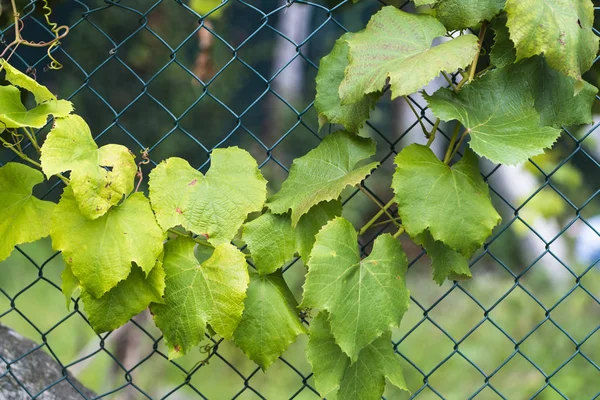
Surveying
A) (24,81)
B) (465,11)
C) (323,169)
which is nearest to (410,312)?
(323,169)

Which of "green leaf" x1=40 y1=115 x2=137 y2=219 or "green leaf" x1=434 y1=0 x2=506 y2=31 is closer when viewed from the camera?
"green leaf" x1=40 y1=115 x2=137 y2=219

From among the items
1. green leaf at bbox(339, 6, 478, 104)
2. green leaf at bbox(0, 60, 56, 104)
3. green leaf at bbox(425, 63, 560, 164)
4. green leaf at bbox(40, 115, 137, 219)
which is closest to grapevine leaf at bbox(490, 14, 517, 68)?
green leaf at bbox(425, 63, 560, 164)

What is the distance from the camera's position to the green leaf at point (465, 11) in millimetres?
1332

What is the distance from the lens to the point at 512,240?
6453 mm

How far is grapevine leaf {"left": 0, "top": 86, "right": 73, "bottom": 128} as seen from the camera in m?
1.27

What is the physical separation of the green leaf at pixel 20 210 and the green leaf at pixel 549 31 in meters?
0.96

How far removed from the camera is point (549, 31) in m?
1.26

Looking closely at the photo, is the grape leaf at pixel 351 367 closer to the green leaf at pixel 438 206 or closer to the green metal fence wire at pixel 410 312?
the green leaf at pixel 438 206

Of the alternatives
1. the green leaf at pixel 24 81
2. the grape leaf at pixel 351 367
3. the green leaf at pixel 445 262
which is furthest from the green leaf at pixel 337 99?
the green leaf at pixel 24 81

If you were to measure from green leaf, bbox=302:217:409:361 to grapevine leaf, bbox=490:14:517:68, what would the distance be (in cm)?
45

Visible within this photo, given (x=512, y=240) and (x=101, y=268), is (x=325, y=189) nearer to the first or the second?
(x=101, y=268)

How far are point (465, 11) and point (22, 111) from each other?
90cm

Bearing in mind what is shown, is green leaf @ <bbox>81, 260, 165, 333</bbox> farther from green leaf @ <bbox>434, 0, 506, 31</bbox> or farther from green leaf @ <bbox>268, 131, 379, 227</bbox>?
green leaf @ <bbox>434, 0, 506, 31</bbox>

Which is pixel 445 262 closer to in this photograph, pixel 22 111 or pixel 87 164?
pixel 87 164
